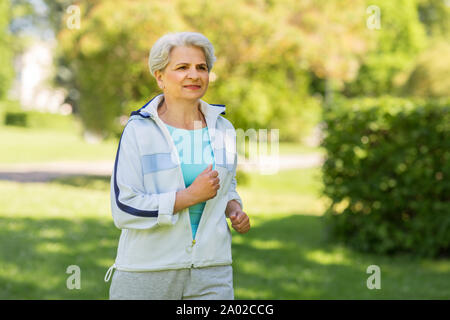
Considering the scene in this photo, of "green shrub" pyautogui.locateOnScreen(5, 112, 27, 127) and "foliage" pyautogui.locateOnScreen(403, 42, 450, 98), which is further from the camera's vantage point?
"green shrub" pyautogui.locateOnScreen(5, 112, 27, 127)

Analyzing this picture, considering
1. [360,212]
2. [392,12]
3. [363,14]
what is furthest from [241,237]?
[392,12]

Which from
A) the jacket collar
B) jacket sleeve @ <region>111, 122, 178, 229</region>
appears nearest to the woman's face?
the jacket collar

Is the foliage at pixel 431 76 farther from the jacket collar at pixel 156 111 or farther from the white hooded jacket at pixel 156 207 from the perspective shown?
the white hooded jacket at pixel 156 207

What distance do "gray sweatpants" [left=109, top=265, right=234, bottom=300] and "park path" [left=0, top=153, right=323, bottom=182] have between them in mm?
11429

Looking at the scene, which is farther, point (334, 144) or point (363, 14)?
point (363, 14)

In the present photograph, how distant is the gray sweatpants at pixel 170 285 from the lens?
103 inches

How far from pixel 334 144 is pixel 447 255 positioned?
2.01m

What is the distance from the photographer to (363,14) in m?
14.1

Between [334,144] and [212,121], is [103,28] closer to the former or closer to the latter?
[334,144]

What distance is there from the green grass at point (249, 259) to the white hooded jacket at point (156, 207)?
3.21 meters

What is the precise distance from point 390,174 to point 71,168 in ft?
42.3

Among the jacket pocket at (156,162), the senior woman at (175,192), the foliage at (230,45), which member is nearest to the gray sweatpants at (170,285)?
the senior woman at (175,192)

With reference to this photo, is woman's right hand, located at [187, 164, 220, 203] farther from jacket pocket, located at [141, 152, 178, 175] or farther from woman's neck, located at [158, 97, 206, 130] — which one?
woman's neck, located at [158, 97, 206, 130]

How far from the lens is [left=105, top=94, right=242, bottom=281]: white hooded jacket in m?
2.51
